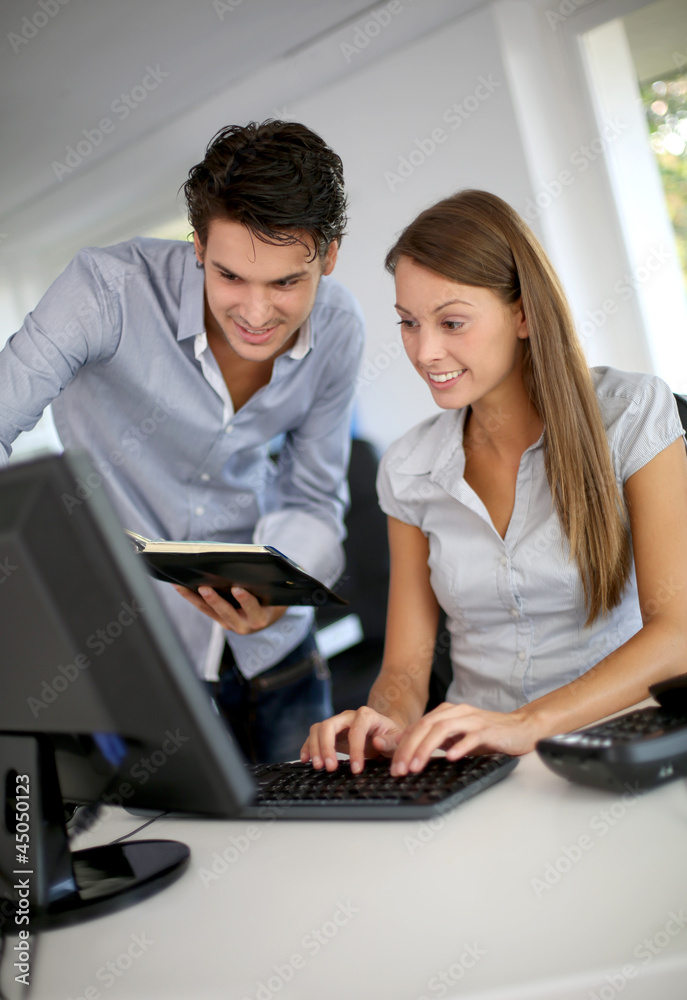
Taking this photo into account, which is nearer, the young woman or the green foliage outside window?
the young woman

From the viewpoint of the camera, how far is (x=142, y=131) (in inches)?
150

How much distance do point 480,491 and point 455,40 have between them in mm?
2344

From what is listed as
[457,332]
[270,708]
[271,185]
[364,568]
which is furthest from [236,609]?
[364,568]

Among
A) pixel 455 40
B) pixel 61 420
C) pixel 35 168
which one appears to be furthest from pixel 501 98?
pixel 35 168

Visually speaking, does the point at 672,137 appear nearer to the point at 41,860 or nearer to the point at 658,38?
the point at 658,38

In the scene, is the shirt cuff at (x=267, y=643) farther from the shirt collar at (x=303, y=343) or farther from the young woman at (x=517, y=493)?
the shirt collar at (x=303, y=343)

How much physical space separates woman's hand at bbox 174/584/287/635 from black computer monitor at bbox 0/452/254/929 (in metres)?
0.65

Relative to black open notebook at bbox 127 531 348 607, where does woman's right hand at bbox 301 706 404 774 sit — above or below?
below

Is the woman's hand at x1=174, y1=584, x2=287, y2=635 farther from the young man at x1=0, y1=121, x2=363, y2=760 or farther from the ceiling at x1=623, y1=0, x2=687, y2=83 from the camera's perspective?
the ceiling at x1=623, y1=0, x2=687, y2=83

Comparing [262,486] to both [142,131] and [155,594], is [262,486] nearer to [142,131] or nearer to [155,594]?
[155,594]

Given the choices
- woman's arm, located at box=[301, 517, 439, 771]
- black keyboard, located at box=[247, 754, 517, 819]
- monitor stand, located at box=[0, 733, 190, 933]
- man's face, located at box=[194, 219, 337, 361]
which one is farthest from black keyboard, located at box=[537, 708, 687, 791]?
man's face, located at box=[194, 219, 337, 361]

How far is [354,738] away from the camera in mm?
1076

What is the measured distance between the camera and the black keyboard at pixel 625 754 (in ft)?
2.47

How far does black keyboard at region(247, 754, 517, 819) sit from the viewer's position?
849 mm
